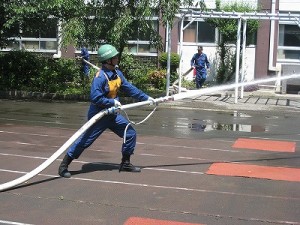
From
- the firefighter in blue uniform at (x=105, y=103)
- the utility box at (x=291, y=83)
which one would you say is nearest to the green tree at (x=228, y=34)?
the utility box at (x=291, y=83)

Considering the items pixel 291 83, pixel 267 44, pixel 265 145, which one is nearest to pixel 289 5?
pixel 267 44

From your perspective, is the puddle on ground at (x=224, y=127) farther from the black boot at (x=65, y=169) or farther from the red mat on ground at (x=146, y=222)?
the red mat on ground at (x=146, y=222)

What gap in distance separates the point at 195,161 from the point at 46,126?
4822mm

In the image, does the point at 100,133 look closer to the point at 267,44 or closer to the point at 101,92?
the point at 101,92

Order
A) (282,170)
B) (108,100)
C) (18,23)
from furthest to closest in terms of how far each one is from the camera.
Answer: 1. (18,23)
2. (282,170)
3. (108,100)

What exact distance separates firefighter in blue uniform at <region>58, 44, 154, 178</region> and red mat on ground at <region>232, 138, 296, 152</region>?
325cm

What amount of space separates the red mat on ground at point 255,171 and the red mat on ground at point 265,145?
5.47 ft

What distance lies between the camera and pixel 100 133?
23.9ft

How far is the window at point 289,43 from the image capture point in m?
23.7

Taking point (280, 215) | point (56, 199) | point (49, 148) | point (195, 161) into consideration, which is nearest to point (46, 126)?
point (49, 148)

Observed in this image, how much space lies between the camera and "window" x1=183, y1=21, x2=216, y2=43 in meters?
24.6

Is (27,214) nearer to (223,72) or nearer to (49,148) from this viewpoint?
(49,148)

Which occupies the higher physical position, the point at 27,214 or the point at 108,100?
the point at 108,100

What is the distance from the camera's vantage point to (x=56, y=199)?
243 inches
